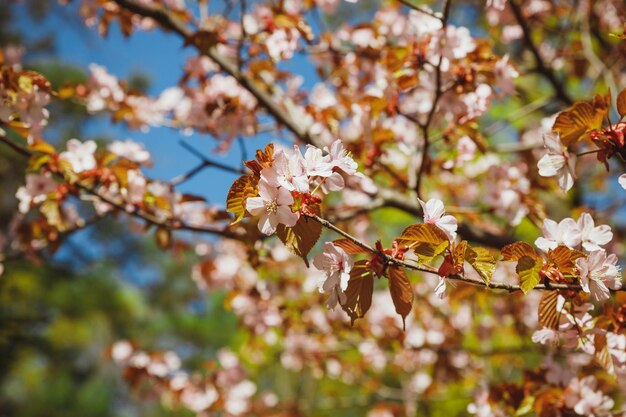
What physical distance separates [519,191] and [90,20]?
1644 mm

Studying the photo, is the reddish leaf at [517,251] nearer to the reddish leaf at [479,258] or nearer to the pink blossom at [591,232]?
the reddish leaf at [479,258]

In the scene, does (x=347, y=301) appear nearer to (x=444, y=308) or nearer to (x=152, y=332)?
(x=444, y=308)

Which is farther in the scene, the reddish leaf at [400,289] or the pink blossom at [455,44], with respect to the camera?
the pink blossom at [455,44]

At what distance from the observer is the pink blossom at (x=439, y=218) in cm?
84

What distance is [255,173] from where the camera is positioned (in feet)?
2.72

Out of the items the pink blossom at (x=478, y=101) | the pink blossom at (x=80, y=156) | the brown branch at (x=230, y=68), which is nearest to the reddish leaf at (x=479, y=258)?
the pink blossom at (x=478, y=101)

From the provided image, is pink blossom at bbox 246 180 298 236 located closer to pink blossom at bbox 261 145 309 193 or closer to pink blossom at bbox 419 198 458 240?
pink blossom at bbox 261 145 309 193

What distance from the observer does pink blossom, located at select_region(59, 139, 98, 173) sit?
142 cm

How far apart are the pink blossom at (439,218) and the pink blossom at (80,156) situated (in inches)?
39.6

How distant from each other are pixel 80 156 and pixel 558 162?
1.21 m

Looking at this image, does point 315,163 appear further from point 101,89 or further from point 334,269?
point 101,89

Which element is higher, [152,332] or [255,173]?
[152,332]

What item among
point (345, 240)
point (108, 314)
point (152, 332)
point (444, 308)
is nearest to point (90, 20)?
point (345, 240)

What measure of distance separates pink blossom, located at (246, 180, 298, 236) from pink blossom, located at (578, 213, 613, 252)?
52cm
